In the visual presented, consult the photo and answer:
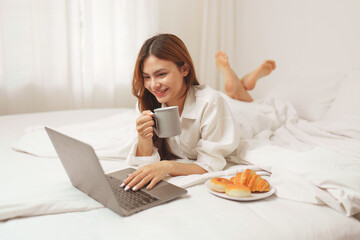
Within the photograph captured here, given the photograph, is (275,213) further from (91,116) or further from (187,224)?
(91,116)

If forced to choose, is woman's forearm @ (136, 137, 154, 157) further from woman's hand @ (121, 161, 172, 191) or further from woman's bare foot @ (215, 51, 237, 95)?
woman's bare foot @ (215, 51, 237, 95)

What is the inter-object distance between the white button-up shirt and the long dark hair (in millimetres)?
67

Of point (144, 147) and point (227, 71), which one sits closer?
point (144, 147)

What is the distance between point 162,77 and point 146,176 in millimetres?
405

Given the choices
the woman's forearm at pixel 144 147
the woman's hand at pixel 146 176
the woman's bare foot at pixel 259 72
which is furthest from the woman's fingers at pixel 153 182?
the woman's bare foot at pixel 259 72

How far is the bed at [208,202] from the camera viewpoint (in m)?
0.76

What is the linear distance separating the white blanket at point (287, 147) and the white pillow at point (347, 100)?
0.11 meters

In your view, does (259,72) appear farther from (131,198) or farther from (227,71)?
(131,198)

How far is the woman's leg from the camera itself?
197cm

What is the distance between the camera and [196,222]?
2.60ft

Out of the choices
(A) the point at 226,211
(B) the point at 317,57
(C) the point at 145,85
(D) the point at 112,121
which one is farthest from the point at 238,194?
(B) the point at 317,57

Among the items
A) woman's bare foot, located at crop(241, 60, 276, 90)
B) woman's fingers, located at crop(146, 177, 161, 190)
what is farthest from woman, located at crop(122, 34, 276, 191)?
woman's bare foot, located at crop(241, 60, 276, 90)

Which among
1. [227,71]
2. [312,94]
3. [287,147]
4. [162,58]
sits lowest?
[287,147]

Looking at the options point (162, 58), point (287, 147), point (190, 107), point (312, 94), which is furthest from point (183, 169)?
point (312, 94)
